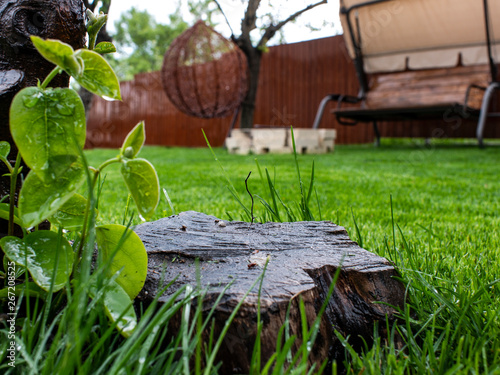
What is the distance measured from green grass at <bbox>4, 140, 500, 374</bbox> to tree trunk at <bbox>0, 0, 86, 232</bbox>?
0.82 ft

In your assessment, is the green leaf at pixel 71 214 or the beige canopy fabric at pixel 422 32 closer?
the green leaf at pixel 71 214

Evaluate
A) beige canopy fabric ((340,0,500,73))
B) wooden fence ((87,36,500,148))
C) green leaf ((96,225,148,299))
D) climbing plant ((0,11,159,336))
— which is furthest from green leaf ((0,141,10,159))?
wooden fence ((87,36,500,148))

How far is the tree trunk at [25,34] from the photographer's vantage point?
1.80 feet

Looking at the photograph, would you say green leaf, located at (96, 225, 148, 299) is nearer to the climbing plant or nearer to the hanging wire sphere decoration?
the climbing plant

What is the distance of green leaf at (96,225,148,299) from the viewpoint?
52cm

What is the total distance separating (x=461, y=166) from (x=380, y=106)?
8.91 ft

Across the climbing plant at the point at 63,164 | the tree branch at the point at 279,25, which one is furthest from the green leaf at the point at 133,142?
the tree branch at the point at 279,25

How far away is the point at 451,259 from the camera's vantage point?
92 centimetres

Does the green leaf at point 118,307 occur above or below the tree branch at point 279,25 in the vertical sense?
below

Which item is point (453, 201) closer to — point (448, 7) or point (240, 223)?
point (240, 223)

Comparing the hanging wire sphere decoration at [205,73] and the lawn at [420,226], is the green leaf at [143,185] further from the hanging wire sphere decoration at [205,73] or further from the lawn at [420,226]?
the hanging wire sphere decoration at [205,73]

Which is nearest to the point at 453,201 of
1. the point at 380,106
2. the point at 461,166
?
the point at 461,166

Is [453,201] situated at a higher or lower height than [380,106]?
lower

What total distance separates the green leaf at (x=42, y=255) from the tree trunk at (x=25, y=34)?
112 mm
